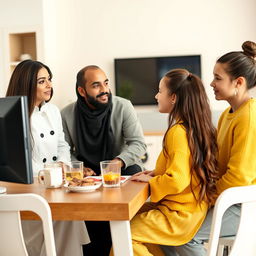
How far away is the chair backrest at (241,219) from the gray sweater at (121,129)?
48.9 inches

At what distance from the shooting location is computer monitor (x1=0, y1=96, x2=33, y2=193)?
162 cm

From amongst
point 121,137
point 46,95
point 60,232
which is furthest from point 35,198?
point 121,137

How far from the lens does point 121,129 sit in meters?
3.02

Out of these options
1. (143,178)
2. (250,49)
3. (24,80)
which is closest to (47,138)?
(24,80)

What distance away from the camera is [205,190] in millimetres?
1999

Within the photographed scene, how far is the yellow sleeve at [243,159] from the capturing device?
193cm

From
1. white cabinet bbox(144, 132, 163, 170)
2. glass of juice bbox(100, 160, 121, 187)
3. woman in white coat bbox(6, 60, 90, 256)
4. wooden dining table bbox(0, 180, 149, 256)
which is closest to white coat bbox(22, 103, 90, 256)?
woman in white coat bbox(6, 60, 90, 256)

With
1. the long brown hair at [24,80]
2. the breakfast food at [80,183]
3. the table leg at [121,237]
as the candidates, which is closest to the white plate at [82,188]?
the breakfast food at [80,183]

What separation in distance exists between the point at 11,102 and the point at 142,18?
187 inches

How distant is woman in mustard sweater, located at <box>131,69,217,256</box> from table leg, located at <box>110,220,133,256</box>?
10.3 inches

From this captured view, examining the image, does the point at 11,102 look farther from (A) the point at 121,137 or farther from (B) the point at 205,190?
(A) the point at 121,137

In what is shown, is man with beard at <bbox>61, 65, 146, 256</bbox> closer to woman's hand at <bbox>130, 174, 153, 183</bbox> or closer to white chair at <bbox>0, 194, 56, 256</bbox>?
woman's hand at <bbox>130, 174, 153, 183</bbox>

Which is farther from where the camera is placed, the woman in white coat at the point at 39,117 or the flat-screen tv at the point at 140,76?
the flat-screen tv at the point at 140,76

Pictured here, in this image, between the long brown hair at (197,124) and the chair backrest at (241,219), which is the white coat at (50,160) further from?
the chair backrest at (241,219)
